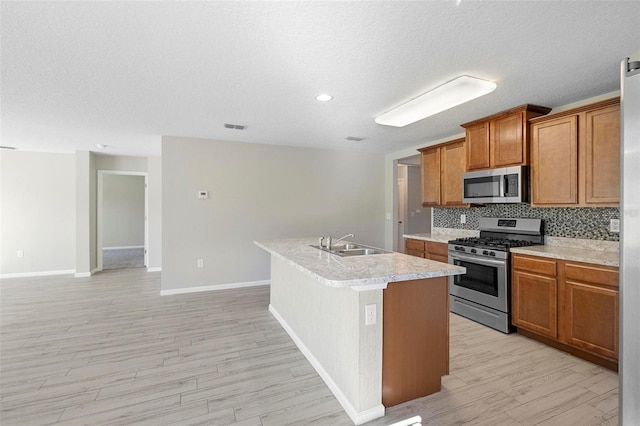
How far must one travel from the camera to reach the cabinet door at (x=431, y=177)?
437 cm

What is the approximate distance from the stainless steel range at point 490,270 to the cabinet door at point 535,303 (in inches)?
3.2

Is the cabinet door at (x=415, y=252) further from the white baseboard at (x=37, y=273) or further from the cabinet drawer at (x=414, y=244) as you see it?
the white baseboard at (x=37, y=273)

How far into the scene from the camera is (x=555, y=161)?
9.53ft

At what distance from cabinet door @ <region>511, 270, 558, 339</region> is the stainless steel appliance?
5.24 feet

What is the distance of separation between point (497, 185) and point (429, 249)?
3.97 feet

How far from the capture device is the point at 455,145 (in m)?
4.06

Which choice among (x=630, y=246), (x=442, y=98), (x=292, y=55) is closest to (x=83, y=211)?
(x=292, y=55)

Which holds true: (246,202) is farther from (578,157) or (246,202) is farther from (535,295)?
(578,157)

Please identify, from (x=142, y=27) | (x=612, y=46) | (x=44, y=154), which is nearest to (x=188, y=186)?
(x=142, y=27)

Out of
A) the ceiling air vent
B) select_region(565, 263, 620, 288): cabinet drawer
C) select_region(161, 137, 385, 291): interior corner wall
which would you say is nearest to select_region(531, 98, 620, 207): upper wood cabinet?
select_region(565, 263, 620, 288): cabinet drawer

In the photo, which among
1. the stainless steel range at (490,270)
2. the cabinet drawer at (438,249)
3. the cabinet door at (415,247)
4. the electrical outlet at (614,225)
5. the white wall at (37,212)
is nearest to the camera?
the electrical outlet at (614,225)

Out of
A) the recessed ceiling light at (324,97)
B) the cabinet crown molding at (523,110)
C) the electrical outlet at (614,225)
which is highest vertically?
the recessed ceiling light at (324,97)

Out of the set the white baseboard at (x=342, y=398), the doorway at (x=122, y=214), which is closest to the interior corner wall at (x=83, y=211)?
the doorway at (x=122, y=214)

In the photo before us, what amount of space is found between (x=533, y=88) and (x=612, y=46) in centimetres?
71
